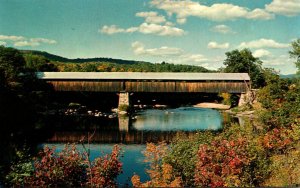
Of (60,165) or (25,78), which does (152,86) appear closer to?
(25,78)

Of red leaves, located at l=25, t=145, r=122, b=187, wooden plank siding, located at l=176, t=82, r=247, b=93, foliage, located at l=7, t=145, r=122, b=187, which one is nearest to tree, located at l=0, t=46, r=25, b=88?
wooden plank siding, located at l=176, t=82, r=247, b=93

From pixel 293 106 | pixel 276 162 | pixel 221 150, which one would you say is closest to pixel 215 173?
pixel 221 150

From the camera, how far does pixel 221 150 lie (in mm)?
11289

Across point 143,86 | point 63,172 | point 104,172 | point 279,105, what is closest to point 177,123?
point 143,86

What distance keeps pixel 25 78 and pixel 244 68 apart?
3582 centimetres

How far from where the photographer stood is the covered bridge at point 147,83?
47.3 meters

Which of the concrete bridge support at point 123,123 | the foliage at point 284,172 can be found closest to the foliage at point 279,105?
the foliage at point 284,172

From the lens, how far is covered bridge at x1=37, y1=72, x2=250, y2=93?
47.3 m

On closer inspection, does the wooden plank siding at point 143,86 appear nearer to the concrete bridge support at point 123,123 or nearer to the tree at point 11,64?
the tree at point 11,64

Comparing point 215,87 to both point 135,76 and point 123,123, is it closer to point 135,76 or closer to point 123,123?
point 135,76

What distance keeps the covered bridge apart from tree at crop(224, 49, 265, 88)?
489 inches

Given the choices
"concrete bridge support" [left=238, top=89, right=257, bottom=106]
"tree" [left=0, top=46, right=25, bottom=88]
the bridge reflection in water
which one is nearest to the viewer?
the bridge reflection in water

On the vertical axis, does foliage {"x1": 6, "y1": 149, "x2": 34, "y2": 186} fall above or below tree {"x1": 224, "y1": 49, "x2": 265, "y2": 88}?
below

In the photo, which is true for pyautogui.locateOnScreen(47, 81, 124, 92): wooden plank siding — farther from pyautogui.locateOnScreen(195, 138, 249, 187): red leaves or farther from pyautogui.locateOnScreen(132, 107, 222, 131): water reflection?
pyautogui.locateOnScreen(195, 138, 249, 187): red leaves
